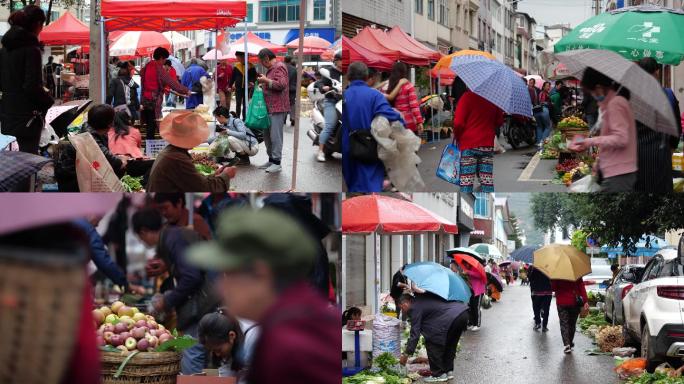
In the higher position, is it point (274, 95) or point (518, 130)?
point (274, 95)

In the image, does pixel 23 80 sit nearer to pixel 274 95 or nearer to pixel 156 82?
pixel 274 95

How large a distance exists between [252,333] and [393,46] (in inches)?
140

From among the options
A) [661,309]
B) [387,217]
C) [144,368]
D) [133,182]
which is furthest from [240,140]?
[144,368]

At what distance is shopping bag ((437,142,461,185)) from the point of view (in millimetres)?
7230

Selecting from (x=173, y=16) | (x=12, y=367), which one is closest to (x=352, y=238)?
(x=12, y=367)

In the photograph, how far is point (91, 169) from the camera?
6.88m

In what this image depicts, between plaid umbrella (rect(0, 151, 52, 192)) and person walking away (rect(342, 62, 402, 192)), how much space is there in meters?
1.99

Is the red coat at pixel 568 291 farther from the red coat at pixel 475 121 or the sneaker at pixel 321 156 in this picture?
the sneaker at pixel 321 156

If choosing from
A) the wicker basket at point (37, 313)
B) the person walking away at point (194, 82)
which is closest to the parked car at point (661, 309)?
the wicker basket at point (37, 313)

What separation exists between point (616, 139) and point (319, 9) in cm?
372

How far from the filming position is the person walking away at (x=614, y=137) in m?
6.40

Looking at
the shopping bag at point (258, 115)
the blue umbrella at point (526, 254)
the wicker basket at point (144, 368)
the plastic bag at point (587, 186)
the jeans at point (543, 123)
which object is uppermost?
the shopping bag at point (258, 115)

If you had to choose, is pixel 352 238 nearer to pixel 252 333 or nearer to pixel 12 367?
pixel 252 333

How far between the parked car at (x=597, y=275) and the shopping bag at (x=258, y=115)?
4.97 m
